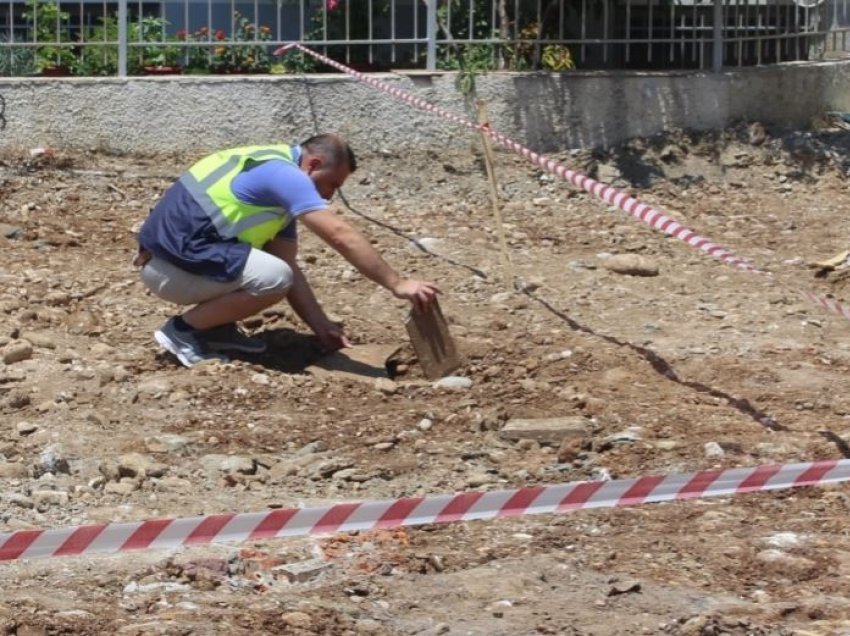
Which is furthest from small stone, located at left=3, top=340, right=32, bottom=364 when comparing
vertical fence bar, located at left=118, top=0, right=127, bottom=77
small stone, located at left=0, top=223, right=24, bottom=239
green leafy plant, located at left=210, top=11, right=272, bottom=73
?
green leafy plant, located at left=210, top=11, right=272, bottom=73

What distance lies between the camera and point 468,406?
734 centimetres

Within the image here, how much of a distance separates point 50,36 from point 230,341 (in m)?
4.93

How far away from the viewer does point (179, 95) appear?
11.6 m

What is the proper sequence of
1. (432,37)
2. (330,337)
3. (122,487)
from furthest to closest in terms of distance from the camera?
(432,37), (330,337), (122,487)

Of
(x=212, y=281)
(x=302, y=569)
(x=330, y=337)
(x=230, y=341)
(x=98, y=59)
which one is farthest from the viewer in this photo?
(x=98, y=59)

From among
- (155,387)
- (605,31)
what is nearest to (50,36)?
(605,31)

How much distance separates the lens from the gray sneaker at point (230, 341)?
8039 millimetres

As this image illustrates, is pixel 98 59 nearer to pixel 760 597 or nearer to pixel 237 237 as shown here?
pixel 237 237

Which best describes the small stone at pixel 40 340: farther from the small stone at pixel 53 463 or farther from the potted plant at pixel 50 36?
the potted plant at pixel 50 36

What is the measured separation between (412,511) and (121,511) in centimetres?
123

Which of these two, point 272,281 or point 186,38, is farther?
point 186,38

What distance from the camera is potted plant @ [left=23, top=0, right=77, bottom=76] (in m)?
12.0

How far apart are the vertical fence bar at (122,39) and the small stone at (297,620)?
24.3ft

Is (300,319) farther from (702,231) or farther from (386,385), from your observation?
(702,231)
